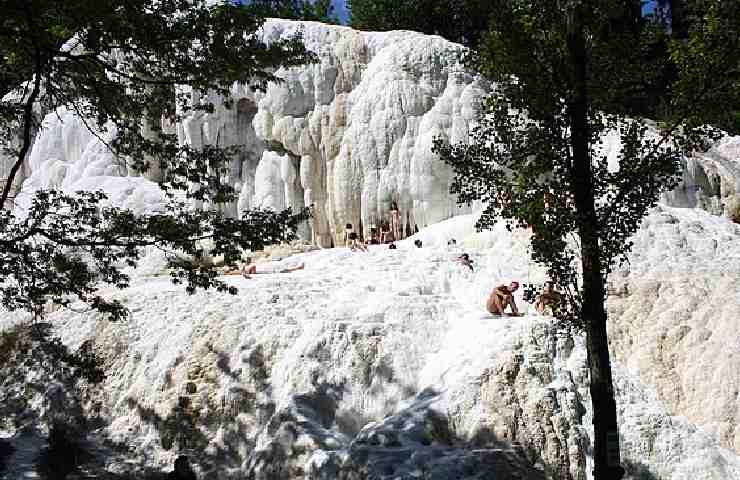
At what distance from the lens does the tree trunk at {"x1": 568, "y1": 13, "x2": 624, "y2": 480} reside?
7.20 m

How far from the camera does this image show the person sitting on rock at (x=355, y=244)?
54.1 feet

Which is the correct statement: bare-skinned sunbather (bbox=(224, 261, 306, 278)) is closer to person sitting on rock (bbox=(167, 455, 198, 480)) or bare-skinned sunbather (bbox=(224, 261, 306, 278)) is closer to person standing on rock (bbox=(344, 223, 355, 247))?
person standing on rock (bbox=(344, 223, 355, 247))

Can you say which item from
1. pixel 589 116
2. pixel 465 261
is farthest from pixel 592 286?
pixel 465 261

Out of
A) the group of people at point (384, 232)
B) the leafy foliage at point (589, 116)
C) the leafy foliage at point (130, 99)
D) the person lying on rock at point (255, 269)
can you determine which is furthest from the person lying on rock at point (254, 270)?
the leafy foliage at point (589, 116)

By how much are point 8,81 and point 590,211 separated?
820 cm

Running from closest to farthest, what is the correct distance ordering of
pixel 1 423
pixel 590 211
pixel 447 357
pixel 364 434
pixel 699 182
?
pixel 590 211
pixel 364 434
pixel 447 357
pixel 1 423
pixel 699 182

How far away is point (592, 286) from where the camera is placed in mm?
7402

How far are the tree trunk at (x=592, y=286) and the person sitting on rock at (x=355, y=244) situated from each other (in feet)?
29.6

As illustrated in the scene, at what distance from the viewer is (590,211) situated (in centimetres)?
750

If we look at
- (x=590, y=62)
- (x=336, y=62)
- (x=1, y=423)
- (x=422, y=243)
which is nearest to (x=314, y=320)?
(x=422, y=243)

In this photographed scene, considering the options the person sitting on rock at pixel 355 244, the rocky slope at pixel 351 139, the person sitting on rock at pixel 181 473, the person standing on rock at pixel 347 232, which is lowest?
the person sitting on rock at pixel 181 473

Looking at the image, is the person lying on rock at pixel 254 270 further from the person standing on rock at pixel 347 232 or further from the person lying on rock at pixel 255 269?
the person standing on rock at pixel 347 232

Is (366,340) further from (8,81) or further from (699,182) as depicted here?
(699,182)

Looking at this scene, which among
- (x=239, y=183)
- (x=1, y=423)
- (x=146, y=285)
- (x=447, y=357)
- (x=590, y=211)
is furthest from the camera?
(x=239, y=183)
